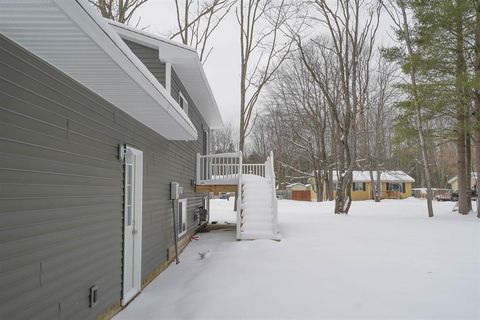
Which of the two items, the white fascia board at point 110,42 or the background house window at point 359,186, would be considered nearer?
the white fascia board at point 110,42

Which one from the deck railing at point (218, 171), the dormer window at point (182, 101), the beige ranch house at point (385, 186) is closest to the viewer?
the dormer window at point (182, 101)

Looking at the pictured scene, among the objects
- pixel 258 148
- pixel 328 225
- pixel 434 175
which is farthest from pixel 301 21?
pixel 434 175

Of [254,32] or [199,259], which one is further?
[254,32]

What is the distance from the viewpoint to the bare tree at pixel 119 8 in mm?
15060

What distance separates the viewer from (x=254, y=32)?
21.1m

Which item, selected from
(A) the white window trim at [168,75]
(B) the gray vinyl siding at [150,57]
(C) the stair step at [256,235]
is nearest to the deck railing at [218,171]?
(C) the stair step at [256,235]

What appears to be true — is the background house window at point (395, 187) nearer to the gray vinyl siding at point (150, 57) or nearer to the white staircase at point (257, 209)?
the white staircase at point (257, 209)

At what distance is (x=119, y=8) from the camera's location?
1542 centimetres

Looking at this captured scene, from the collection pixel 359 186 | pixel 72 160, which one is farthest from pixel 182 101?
pixel 359 186

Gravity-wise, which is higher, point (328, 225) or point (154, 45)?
point (154, 45)

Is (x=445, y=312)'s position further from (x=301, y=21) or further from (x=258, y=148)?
(x=258, y=148)

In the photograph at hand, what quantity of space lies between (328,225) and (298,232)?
4.94 feet

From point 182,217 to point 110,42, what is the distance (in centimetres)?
783

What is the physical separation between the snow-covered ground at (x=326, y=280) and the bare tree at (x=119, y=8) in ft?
31.7
